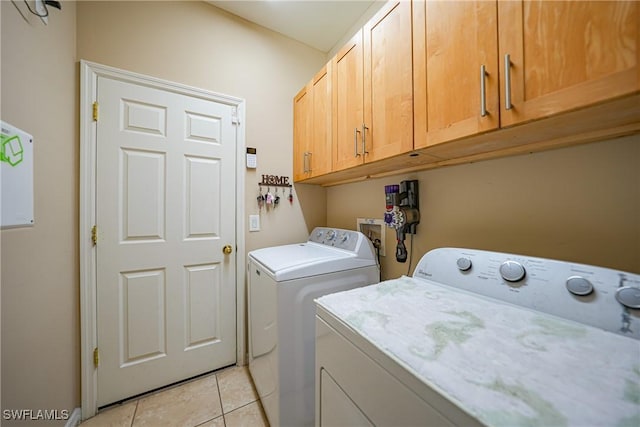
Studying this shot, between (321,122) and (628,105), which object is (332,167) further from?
(628,105)

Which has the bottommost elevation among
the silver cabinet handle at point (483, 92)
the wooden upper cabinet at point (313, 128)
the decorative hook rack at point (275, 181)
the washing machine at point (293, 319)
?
the washing machine at point (293, 319)

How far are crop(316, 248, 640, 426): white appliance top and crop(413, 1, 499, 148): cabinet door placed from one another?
52 centimetres

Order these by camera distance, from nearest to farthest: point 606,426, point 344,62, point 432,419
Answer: point 606,426 < point 432,419 < point 344,62

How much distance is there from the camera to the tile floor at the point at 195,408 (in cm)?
137

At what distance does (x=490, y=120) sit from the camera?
0.75m

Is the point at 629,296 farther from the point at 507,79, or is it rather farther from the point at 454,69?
the point at 454,69

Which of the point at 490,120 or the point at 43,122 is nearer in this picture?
the point at 490,120

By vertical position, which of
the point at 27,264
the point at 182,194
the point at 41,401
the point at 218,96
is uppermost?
the point at 218,96

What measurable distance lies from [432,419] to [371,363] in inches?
6.8

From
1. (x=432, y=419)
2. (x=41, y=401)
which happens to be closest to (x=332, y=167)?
(x=432, y=419)

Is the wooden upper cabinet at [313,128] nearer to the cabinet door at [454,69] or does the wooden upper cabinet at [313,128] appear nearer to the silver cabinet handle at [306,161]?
the silver cabinet handle at [306,161]

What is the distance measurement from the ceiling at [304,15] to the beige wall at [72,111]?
8 cm

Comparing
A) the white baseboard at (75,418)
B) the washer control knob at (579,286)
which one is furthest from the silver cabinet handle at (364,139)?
the white baseboard at (75,418)

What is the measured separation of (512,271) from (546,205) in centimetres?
35
